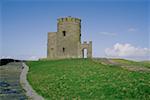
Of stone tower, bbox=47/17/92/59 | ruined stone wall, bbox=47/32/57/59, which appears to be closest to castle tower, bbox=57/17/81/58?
stone tower, bbox=47/17/92/59

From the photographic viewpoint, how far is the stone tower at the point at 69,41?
220 ft

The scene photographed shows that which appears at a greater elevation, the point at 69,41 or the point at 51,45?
the point at 69,41

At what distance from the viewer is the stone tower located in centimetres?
6706

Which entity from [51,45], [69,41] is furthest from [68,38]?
[51,45]

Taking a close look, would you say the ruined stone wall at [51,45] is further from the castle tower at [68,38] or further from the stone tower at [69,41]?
the castle tower at [68,38]

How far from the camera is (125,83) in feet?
61.1

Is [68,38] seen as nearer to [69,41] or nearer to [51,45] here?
[69,41]

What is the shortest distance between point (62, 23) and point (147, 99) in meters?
54.9

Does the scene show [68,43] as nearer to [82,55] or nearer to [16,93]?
[82,55]

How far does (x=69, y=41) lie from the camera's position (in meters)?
67.2

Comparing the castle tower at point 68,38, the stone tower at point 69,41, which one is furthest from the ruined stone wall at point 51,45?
→ the castle tower at point 68,38

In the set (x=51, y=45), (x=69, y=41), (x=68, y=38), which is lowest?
(x=51, y=45)

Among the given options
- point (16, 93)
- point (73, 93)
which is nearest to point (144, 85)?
point (73, 93)

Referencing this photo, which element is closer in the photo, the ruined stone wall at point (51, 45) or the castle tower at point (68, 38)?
the castle tower at point (68, 38)
